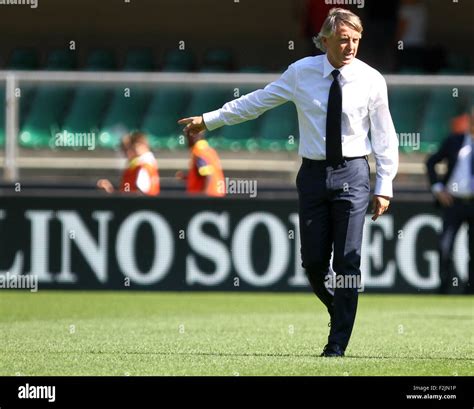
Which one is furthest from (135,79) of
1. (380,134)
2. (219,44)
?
(380,134)

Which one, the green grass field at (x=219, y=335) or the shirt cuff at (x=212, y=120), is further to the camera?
the shirt cuff at (x=212, y=120)

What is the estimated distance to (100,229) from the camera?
658 inches

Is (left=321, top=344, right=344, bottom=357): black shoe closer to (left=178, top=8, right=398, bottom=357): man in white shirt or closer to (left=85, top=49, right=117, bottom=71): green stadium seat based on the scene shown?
(left=178, top=8, right=398, bottom=357): man in white shirt

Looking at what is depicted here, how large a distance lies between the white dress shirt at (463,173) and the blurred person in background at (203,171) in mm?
2652

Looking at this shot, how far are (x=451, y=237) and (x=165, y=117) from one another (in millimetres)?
3831

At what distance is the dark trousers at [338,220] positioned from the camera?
942cm

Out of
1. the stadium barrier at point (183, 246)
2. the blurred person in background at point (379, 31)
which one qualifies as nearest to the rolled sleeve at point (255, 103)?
the stadium barrier at point (183, 246)

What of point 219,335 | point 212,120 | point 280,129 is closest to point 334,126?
point 212,120

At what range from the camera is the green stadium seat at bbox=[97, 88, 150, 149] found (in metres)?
17.8

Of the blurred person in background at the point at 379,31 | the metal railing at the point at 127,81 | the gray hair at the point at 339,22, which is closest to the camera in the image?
the gray hair at the point at 339,22

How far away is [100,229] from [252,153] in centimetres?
219

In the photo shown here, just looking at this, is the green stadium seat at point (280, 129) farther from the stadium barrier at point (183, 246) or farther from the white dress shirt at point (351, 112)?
the white dress shirt at point (351, 112)

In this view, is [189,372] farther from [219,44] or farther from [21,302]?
[219,44]

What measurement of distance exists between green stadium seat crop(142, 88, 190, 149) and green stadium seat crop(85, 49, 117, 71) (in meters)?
3.29
